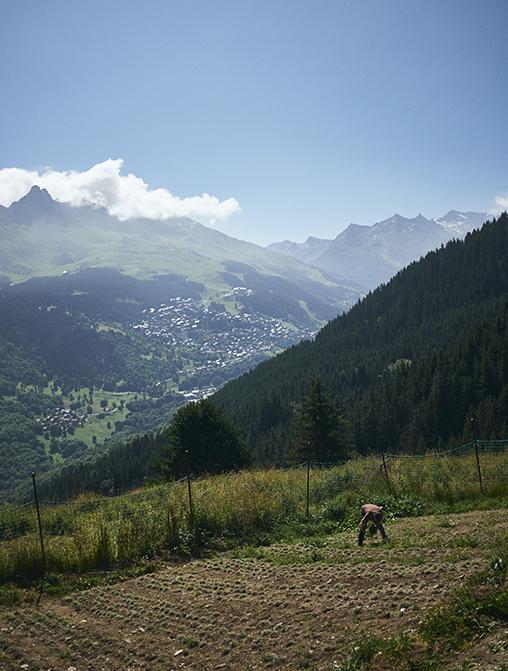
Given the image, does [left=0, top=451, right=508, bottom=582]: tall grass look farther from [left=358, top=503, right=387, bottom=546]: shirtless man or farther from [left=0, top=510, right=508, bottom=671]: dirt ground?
[left=358, top=503, right=387, bottom=546]: shirtless man

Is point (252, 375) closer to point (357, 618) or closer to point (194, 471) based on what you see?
point (194, 471)

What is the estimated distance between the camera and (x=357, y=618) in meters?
9.70

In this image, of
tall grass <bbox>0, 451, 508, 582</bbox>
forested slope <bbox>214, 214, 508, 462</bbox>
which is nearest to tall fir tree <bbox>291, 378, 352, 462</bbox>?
tall grass <bbox>0, 451, 508, 582</bbox>

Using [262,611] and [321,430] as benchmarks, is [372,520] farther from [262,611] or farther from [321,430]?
[321,430]

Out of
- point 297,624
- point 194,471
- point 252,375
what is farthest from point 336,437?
point 252,375

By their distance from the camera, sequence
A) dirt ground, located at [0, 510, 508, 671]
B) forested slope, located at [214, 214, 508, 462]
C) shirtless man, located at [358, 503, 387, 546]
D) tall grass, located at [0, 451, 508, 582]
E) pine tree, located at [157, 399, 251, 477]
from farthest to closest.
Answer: forested slope, located at [214, 214, 508, 462] → pine tree, located at [157, 399, 251, 477] → tall grass, located at [0, 451, 508, 582] → shirtless man, located at [358, 503, 387, 546] → dirt ground, located at [0, 510, 508, 671]

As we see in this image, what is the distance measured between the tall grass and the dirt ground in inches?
77.3

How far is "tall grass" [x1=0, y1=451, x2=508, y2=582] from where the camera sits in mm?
15340

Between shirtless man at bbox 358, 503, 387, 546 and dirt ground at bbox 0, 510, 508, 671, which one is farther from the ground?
shirtless man at bbox 358, 503, 387, 546

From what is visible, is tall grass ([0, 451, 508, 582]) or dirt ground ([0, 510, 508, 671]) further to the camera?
tall grass ([0, 451, 508, 582])

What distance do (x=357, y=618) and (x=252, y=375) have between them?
158m

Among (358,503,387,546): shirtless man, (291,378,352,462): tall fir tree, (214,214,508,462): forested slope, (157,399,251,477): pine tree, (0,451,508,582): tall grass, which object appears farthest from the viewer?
(214,214,508,462): forested slope

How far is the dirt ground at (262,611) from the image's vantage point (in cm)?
919

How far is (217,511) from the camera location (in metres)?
17.8
